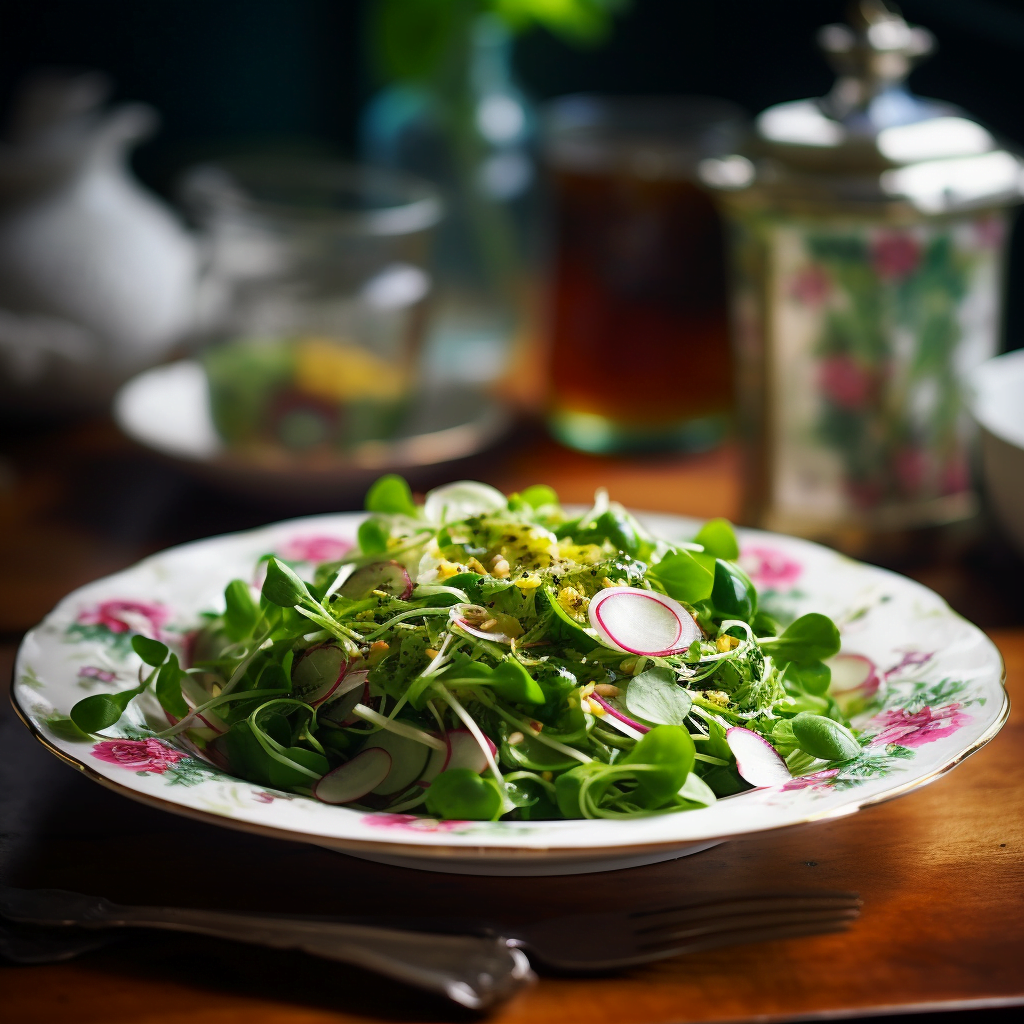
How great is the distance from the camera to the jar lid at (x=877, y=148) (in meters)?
1.05

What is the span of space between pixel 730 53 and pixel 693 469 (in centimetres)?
100

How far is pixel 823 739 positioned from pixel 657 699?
9 cm

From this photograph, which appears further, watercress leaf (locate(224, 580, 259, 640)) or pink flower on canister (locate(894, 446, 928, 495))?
pink flower on canister (locate(894, 446, 928, 495))

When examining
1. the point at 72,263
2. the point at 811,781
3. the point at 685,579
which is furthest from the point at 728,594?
the point at 72,263

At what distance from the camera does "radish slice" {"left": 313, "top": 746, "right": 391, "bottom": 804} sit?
632 mm

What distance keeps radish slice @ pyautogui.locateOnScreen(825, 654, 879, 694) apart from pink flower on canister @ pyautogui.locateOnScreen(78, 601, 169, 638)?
17.1 inches

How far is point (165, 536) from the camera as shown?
47.8 inches

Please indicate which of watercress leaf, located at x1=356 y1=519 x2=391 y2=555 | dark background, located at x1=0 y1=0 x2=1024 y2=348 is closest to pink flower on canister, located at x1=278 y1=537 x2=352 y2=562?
watercress leaf, located at x1=356 y1=519 x2=391 y2=555

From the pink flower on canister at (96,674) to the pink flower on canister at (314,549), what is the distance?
19 centimetres

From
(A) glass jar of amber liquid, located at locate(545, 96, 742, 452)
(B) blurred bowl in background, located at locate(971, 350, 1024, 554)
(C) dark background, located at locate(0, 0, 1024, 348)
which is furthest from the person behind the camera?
(C) dark background, located at locate(0, 0, 1024, 348)

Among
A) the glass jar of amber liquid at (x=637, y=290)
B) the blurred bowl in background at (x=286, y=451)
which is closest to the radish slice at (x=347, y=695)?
the blurred bowl in background at (x=286, y=451)

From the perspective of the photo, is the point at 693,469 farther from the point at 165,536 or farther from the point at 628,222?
the point at 165,536

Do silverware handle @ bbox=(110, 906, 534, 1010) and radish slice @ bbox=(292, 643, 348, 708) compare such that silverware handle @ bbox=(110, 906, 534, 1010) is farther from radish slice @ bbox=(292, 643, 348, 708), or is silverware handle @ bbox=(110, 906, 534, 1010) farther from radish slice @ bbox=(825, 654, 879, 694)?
radish slice @ bbox=(825, 654, 879, 694)

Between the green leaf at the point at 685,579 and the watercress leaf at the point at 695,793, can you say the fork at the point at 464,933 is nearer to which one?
the watercress leaf at the point at 695,793
